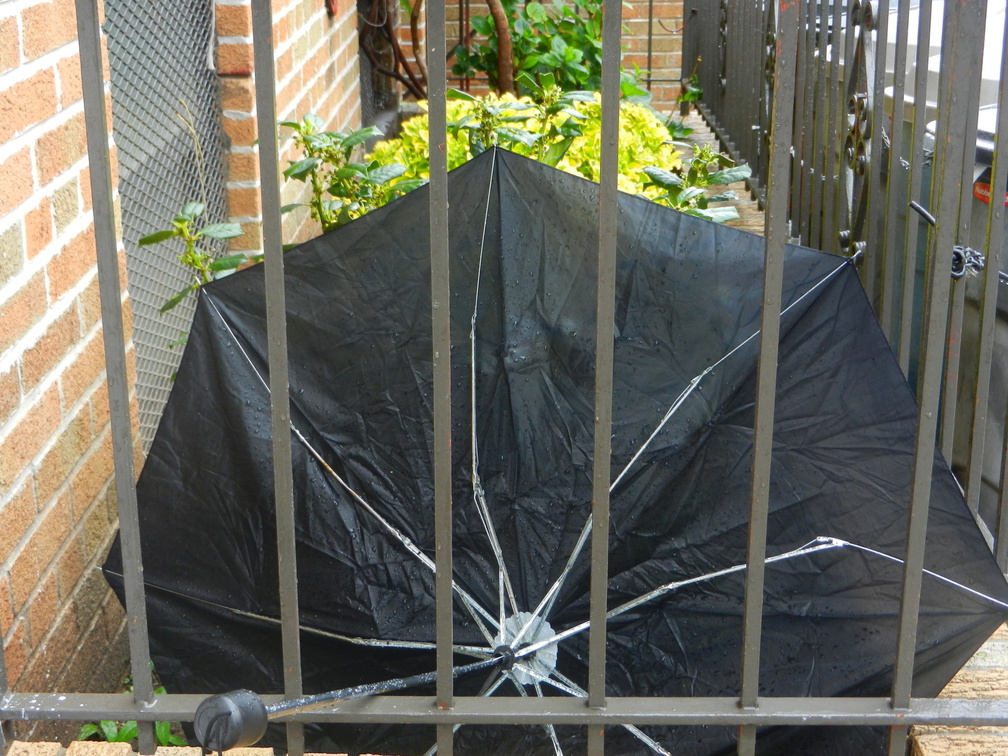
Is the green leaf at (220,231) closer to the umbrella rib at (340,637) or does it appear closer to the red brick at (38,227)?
the red brick at (38,227)

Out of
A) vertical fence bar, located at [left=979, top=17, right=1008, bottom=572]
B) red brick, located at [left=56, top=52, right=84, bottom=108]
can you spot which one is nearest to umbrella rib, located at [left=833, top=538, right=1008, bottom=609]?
vertical fence bar, located at [left=979, top=17, right=1008, bottom=572]

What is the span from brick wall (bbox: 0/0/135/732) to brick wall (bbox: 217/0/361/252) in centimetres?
138

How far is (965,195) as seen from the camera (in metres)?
2.03

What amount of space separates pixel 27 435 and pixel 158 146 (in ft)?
4.40

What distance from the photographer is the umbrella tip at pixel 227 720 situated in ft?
3.60

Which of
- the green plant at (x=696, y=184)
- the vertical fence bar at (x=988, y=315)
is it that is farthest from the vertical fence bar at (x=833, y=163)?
the vertical fence bar at (x=988, y=315)

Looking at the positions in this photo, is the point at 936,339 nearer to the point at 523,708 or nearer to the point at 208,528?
the point at 523,708

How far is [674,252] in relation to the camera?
1.69m

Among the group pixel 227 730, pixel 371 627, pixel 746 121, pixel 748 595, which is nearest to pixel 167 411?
pixel 371 627

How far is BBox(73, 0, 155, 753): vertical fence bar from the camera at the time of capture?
3.60 ft

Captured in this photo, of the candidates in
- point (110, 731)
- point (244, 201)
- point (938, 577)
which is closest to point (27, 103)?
point (110, 731)

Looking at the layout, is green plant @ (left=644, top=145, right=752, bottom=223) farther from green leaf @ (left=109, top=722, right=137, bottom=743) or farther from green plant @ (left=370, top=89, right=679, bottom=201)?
green leaf @ (left=109, top=722, right=137, bottom=743)

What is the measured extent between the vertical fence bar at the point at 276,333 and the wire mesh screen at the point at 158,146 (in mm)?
1511

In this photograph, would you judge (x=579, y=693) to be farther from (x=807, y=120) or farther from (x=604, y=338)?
(x=807, y=120)
